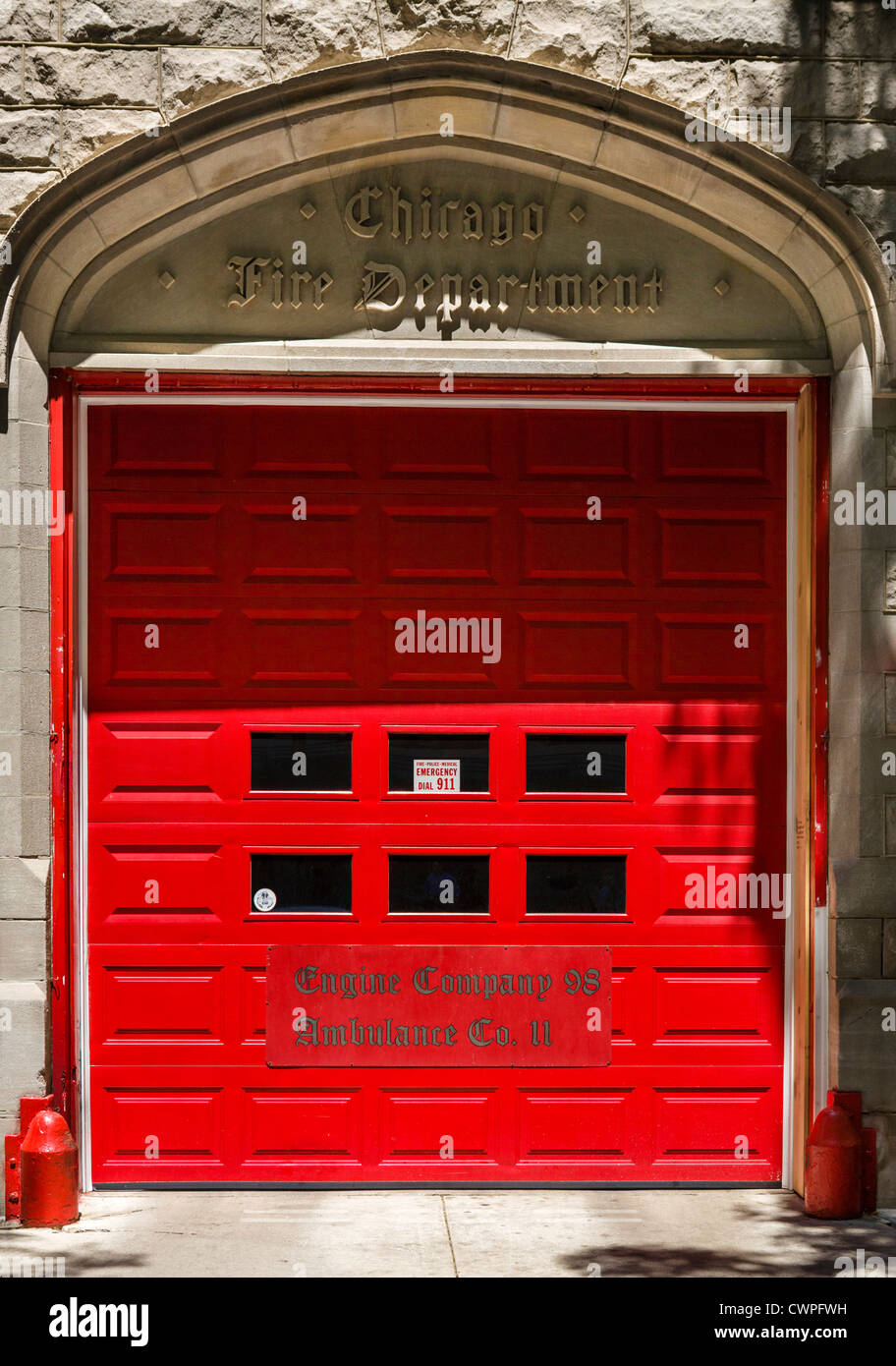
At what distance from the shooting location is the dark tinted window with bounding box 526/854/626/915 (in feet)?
23.6

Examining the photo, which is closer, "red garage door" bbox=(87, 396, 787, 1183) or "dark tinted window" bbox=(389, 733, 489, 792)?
"red garage door" bbox=(87, 396, 787, 1183)

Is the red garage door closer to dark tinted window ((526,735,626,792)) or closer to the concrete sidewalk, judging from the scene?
dark tinted window ((526,735,626,792))

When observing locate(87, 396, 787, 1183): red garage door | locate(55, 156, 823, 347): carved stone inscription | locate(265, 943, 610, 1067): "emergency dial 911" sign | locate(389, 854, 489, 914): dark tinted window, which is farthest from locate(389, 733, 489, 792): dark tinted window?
locate(55, 156, 823, 347): carved stone inscription

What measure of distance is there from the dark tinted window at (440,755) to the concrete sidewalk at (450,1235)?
6.44ft

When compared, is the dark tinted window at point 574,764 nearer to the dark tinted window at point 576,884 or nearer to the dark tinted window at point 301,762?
the dark tinted window at point 576,884

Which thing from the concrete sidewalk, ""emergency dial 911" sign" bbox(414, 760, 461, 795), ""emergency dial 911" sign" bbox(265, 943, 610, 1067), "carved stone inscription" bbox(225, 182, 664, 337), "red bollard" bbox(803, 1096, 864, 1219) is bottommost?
the concrete sidewalk

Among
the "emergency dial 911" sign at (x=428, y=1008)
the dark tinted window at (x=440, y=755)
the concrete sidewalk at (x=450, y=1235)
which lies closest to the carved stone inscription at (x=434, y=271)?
the dark tinted window at (x=440, y=755)

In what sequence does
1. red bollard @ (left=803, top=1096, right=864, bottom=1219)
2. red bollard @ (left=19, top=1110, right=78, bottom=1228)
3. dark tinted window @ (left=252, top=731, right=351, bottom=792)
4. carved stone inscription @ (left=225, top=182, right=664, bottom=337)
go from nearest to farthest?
red bollard @ (left=19, top=1110, right=78, bottom=1228) → red bollard @ (left=803, top=1096, right=864, bottom=1219) → carved stone inscription @ (left=225, top=182, right=664, bottom=337) → dark tinted window @ (left=252, top=731, right=351, bottom=792)

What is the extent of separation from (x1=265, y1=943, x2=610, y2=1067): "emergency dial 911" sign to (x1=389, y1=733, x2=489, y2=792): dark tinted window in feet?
2.59

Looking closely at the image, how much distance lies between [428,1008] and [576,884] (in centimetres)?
94

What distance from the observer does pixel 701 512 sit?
7.28 m

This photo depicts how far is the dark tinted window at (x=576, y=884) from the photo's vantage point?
7203 mm

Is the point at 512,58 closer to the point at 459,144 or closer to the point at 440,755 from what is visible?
the point at 459,144

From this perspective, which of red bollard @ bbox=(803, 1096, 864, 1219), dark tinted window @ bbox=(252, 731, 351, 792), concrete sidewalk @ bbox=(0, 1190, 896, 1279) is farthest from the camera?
dark tinted window @ bbox=(252, 731, 351, 792)
